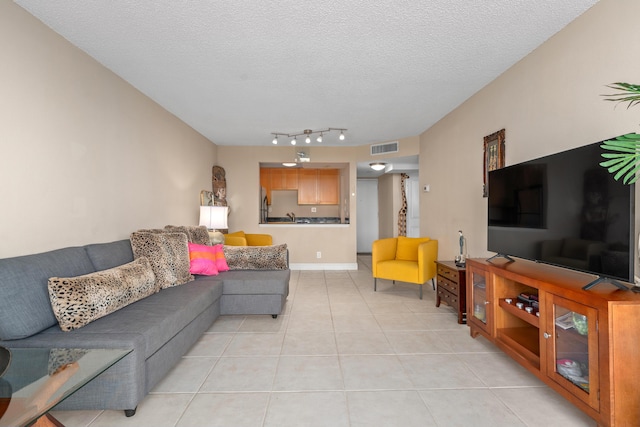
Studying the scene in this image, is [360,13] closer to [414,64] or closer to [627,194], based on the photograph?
[414,64]

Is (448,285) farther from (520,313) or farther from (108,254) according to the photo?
(108,254)

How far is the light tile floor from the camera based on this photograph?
1683 mm

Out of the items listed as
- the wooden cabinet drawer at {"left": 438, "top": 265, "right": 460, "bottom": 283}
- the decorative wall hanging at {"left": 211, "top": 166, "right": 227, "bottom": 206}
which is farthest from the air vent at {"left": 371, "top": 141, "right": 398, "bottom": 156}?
the decorative wall hanging at {"left": 211, "top": 166, "right": 227, "bottom": 206}

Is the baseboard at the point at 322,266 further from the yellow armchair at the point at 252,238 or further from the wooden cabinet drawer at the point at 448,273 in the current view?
the wooden cabinet drawer at the point at 448,273

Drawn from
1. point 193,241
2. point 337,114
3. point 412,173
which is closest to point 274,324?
point 193,241

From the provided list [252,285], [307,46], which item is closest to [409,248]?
[252,285]

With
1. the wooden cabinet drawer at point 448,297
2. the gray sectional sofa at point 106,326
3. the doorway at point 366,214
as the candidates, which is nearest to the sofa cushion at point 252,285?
the gray sectional sofa at point 106,326

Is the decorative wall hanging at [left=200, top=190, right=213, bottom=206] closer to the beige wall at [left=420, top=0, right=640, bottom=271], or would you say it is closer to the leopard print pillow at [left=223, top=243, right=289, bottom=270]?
the leopard print pillow at [left=223, top=243, right=289, bottom=270]

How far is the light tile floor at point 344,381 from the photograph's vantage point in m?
1.68

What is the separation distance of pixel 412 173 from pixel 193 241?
551 cm

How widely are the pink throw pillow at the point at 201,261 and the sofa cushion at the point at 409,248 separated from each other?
267 cm

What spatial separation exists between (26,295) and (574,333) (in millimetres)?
2959

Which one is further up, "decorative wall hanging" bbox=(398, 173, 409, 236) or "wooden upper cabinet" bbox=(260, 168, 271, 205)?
"wooden upper cabinet" bbox=(260, 168, 271, 205)

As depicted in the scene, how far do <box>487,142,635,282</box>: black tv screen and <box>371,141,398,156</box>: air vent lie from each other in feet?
10.2
